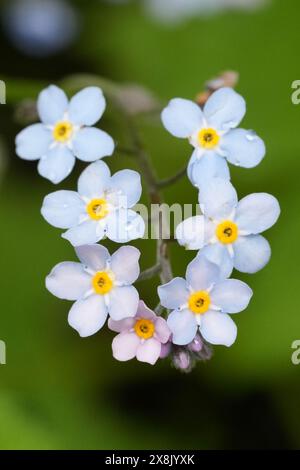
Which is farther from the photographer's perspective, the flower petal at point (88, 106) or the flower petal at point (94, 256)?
the flower petal at point (88, 106)

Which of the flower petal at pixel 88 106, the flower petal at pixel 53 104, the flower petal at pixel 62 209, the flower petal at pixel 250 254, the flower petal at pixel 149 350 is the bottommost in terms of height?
the flower petal at pixel 149 350

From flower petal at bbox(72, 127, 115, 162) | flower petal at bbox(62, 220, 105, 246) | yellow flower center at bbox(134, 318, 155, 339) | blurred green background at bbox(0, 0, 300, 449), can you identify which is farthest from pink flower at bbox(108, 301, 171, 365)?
blurred green background at bbox(0, 0, 300, 449)

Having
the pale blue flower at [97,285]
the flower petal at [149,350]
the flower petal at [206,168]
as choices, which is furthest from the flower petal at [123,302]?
the flower petal at [206,168]

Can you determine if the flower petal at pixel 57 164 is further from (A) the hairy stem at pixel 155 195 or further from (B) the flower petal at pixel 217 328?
(B) the flower petal at pixel 217 328

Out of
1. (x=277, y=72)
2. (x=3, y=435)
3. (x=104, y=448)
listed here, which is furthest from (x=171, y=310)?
(x=277, y=72)

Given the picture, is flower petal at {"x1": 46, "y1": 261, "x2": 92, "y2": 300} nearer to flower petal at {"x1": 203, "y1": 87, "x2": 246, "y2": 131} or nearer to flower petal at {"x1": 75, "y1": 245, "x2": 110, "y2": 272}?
flower petal at {"x1": 75, "y1": 245, "x2": 110, "y2": 272}

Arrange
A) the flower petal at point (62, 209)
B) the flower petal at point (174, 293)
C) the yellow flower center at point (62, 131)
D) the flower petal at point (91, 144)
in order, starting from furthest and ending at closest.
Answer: the yellow flower center at point (62, 131), the flower petal at point (91, 144), the flower petal at point (62, 209), the flower petal at point (174, 293)
